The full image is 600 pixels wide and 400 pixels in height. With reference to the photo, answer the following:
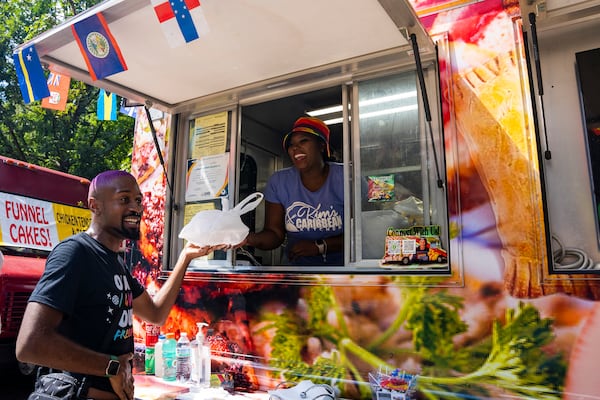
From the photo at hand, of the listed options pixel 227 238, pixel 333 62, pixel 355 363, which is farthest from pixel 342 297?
pixel 333 62

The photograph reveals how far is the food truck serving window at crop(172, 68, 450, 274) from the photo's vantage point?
295 centimetres

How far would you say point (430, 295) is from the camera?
2785mm

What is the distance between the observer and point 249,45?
3.08 metres

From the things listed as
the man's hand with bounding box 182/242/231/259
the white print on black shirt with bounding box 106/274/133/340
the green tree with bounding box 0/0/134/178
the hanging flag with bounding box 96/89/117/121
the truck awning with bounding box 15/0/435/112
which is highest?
the green tree with bounding box 0/0/134/178

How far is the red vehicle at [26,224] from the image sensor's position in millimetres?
3402

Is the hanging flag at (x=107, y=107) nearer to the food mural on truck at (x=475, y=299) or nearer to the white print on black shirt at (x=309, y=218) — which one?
the white print on black shirt at (x=309, y=218)

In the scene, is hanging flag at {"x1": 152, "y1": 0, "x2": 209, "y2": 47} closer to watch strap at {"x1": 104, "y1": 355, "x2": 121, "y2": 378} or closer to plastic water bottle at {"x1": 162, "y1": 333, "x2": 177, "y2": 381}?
watch strap at {"x1": 104, "y1": 355, "x2": 121, "y2": 378}

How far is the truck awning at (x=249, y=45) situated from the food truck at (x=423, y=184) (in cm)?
1

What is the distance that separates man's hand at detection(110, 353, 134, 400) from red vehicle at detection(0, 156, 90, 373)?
1751mm

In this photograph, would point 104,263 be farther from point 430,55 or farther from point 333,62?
point 430,55

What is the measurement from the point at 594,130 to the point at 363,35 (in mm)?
1611

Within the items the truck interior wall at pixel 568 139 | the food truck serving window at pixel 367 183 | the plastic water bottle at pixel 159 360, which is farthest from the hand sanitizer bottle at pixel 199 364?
the truck interior wall at pixel 568 139

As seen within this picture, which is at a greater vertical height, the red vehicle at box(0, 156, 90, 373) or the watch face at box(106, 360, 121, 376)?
the red vehicle at box(0, 156, 90, 373)

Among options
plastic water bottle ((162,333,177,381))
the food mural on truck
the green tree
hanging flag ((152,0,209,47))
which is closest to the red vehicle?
plastic water bottle ((162,333,177,381))
